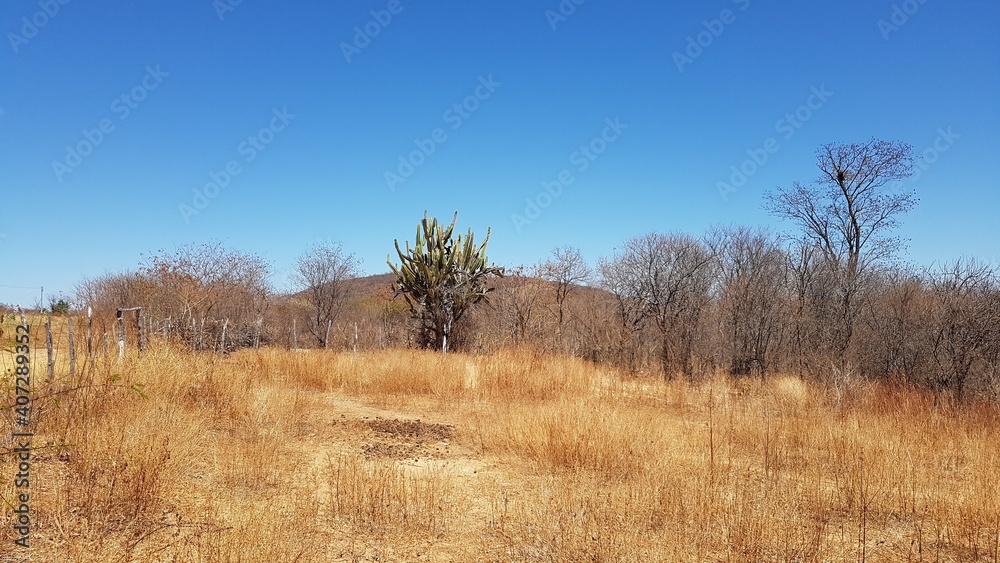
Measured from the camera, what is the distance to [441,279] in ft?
59.3

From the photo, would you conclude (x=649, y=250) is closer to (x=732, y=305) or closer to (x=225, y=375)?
(x=732, y=305)

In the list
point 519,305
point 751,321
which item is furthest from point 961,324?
point 519,305

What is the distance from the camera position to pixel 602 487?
17.4 ft

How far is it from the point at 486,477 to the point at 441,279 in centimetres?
1255

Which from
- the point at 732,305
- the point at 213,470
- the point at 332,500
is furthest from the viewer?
the point at 732,305

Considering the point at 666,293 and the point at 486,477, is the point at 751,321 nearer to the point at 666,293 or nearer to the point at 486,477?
the point at 666,293

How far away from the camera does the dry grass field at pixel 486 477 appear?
12.8 feet

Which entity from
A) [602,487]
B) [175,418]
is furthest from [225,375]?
[602,487]

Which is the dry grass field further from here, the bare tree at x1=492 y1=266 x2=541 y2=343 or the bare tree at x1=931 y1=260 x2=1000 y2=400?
the bare tree at x1=492 y1=266 x2=541 y2=343

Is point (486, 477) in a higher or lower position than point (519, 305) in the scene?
lower

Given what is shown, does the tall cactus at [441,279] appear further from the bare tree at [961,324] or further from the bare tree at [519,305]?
the bare tree at [961,324]

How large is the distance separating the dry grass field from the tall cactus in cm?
851

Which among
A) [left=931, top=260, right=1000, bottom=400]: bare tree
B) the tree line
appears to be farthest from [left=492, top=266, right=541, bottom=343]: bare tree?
[left=931, top=260, right=1000, bottom=400]: bare tree

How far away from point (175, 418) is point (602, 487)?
4.57m
